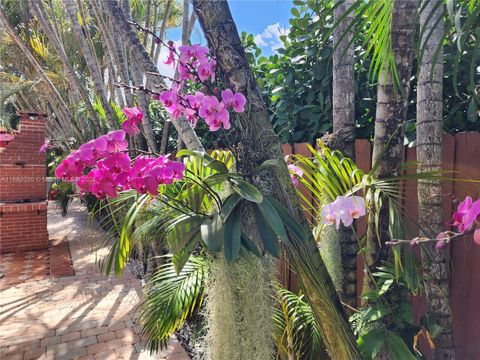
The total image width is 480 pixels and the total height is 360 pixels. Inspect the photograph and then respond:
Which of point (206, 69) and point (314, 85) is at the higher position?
point (314, 85)

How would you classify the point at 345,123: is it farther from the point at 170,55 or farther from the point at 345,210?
the point at 170,55

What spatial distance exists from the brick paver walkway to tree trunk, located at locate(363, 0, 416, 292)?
1579mm

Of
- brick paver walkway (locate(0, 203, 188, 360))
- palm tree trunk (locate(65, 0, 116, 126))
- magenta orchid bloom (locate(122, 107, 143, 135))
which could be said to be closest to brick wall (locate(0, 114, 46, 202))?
brick paver walkway (locate(0, 203, 188, 360))

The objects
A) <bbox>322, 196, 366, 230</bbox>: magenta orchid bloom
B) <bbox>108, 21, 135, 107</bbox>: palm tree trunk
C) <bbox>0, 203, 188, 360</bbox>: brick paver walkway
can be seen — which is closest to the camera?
<bbox>322, 196, 366, 230</bbox>: magenta orchid bloom

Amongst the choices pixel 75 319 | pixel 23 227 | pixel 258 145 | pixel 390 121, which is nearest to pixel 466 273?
pixel 390 121

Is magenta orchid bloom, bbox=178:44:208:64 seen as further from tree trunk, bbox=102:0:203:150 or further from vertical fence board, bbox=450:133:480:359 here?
vertical fence board, bbox=450:133:480:359

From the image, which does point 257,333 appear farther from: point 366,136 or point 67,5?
point 67,5

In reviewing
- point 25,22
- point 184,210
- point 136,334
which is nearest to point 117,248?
point 184,210

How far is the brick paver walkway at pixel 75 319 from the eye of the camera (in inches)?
89.7

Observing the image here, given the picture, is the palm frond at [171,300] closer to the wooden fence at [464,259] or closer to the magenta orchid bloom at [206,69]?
the magenta orchid bloom at [206,69]

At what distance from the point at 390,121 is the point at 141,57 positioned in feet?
3.88

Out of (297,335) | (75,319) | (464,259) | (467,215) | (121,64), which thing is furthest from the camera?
(121,64)

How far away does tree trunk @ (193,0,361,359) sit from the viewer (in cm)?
105

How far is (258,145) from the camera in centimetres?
109
